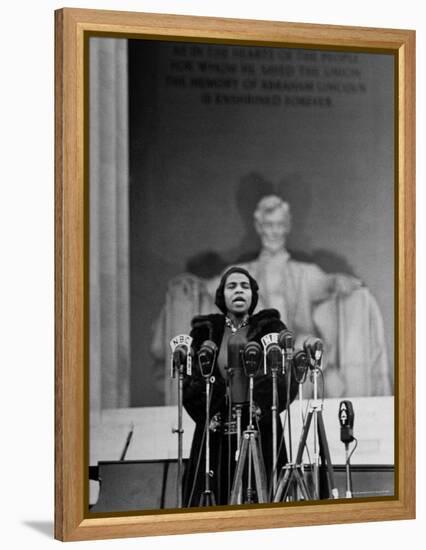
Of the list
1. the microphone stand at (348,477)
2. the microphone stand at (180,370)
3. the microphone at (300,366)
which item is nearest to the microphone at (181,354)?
the microphone stand at (180,370)

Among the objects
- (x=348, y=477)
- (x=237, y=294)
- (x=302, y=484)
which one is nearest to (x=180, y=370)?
(x=237, y=294)

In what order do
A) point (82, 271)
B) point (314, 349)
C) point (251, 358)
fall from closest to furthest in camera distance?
point (82, 271) → point (251, 358) → point (314, 349)

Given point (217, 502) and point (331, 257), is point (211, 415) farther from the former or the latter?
point (331, 257)

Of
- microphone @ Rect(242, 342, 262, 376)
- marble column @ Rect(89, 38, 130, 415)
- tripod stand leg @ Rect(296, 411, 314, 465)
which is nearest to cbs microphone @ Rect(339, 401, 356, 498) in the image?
tripod stand leg @ Rect(296, 411, 314, 465)

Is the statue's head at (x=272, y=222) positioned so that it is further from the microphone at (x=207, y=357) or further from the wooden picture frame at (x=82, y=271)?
the wooden picture frame at (x=82, y=271)

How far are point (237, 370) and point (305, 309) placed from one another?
1.06 feet

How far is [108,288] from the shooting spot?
5555 millimetres

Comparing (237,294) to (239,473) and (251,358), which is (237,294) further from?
(239,473)

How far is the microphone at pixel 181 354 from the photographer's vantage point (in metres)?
5.66

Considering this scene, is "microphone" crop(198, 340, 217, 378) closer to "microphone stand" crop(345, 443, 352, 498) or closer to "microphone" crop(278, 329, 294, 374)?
"microphone" crop(278, 329, 294, 374)

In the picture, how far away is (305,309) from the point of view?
5859mm

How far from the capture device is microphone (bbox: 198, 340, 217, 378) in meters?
5.70

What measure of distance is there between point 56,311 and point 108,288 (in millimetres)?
184

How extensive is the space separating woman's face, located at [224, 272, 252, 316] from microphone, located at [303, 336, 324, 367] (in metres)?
0.26
